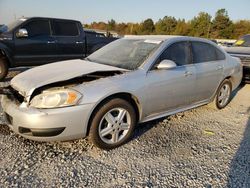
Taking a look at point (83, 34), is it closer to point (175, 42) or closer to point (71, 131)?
point (175, 42)

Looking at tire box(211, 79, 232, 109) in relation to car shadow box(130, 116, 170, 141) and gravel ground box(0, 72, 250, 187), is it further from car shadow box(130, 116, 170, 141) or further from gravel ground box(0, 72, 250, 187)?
car shadow box(130, 116, 170, 141)

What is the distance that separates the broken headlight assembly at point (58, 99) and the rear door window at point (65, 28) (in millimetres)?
5249

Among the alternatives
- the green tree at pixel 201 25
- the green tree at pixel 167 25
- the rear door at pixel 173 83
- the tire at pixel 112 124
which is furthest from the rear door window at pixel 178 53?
the green tree at pixel 167 25

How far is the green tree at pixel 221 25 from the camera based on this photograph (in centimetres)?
5322

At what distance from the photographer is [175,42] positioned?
4043mm

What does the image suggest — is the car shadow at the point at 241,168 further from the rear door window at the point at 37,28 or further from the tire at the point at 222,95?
the rear door window at the point at 37,28

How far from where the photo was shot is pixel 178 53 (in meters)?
4.08

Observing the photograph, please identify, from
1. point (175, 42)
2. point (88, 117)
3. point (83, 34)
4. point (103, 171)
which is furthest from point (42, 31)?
point (103, 171)

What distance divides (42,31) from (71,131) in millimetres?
5347

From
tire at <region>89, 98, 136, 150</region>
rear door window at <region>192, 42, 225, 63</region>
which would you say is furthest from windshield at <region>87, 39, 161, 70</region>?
rear door window at <region>192, 42, 225, 63</region>

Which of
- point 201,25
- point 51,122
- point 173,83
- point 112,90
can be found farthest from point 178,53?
point 201,25

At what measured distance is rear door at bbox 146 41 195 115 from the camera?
356 centimetres

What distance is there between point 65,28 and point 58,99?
5613 mm

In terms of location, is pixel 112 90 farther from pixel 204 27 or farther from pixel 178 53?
pixel 204 27
